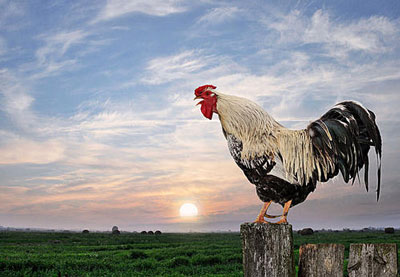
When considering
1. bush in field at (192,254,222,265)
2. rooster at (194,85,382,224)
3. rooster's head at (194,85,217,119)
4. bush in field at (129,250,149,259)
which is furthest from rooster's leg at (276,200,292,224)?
bush in field at (129,250,149,259)

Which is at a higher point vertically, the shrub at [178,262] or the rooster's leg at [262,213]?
the rooster's leg at [262,213]

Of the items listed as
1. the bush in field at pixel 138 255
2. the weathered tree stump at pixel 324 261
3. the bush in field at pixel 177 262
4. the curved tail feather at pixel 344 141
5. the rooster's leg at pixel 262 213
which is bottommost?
the bush in field at pixel 138 255

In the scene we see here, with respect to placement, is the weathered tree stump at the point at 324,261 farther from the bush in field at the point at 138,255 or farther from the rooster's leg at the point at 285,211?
the bush in field at the point at 138,255

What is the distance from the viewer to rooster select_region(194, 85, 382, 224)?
3.99 meters

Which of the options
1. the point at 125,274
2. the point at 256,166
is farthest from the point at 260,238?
the point at 125,274

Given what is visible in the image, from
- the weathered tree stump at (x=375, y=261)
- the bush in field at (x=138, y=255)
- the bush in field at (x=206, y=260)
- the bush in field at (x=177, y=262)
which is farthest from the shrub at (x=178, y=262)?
the weathered tree stump at (x=375, y=261)

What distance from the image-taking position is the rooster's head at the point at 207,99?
465 centimetres

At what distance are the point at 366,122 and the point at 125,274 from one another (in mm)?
11779

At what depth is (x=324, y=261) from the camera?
3.18 meters

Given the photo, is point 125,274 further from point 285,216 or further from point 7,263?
point 285,216

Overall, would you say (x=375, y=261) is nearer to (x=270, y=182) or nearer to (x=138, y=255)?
(x=270, y=182)

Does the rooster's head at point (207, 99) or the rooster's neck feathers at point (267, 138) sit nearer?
the rooster's neck feathers at point (267, 138)

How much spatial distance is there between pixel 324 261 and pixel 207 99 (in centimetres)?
244

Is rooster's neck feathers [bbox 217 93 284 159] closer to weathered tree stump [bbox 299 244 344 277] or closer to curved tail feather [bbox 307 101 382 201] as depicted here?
curved tail feather [bbox 307 101 382 201]
